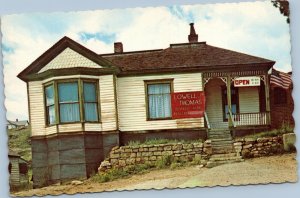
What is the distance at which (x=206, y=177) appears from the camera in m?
13.8

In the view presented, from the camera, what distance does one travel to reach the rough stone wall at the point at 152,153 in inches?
558

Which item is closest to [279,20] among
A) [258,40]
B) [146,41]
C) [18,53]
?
[258,40]

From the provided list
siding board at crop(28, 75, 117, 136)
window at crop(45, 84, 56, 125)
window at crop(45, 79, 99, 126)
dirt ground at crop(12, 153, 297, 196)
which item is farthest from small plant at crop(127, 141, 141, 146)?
window at crop(45, 84, 56, 125)

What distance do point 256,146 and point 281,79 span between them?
50.0 inches

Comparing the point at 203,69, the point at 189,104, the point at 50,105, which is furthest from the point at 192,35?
the point at 50,105

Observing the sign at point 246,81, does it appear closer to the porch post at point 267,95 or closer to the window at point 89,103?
the porch post at point 267,95

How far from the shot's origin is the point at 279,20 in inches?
547

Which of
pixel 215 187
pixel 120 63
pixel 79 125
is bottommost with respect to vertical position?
pixel 215 187

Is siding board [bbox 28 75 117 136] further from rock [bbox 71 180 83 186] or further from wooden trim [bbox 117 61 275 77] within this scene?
rock [bbox 71 180 83 186]

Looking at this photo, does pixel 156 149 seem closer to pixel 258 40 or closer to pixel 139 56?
pixel 139 56

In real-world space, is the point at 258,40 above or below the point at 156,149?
above

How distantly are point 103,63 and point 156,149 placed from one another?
70.4 inches

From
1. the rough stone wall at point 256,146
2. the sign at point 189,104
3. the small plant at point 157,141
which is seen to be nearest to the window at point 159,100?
the sign at point 189,104

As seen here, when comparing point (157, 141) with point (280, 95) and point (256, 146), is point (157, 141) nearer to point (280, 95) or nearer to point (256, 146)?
point (256, 146)
